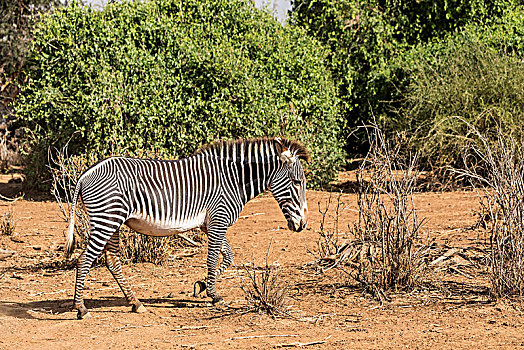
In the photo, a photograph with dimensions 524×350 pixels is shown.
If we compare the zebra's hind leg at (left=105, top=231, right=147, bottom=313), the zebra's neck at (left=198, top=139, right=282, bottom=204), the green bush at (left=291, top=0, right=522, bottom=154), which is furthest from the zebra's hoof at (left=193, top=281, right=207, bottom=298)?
the green bush at (left=291, top=0, right=522, bottom=154)

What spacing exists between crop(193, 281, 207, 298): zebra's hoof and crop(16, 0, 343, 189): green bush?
5561 mm

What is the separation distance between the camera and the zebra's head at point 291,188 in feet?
23.1

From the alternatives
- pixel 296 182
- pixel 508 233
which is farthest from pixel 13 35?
pixel 508 233

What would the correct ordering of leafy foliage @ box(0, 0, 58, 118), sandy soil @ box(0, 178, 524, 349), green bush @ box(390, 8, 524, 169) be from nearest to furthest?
sandy soil @ box(0, 178, 524, 349) → green bush @ box(390, 8, 524, 169) → leafy foliage @ box(0, 0, 58, 118)

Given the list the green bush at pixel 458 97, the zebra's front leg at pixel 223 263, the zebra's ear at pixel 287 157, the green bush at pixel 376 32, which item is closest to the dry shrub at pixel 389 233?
the zebra's ear at pixel 287 157

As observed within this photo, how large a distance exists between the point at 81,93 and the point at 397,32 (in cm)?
936

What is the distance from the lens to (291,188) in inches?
278

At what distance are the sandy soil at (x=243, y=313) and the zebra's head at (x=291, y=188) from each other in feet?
2.83

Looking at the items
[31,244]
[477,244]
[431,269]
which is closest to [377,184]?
[431,269]

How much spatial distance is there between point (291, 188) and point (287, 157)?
33cm

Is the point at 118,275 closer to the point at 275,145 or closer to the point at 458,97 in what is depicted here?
the point at 275,145

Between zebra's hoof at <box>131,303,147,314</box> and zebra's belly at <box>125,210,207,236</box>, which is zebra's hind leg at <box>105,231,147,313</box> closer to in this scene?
zebra's hoof at <box>131,303,147,314</box>

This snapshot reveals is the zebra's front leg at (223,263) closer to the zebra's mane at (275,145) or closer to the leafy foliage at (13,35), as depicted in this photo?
the zebra's mane at (275,145)

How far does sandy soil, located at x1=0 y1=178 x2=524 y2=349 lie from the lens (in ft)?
18.9
